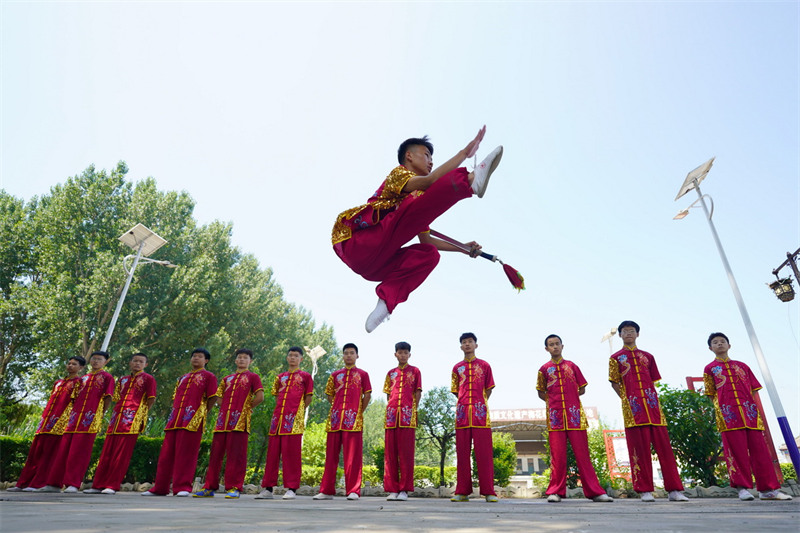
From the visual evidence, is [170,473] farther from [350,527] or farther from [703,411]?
[703,411]

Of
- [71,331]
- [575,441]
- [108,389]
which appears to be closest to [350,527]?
[575,441]

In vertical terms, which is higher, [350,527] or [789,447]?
[789,447]

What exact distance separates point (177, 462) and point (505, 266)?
16.2 ft

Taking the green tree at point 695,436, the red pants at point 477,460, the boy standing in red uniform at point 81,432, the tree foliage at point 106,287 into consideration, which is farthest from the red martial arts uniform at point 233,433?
the tree foliage at point 106,287

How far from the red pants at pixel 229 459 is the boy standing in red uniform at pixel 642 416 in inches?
195

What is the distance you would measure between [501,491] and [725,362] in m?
4.80

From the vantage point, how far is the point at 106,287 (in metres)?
16.2

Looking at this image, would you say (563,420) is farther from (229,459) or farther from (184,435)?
(184,435)

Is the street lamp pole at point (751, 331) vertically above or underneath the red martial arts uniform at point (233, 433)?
above

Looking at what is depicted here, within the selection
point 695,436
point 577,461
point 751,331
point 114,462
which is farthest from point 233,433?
point 751,331

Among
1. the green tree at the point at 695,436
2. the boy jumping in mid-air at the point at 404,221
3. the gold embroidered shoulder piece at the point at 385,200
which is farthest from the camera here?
the green tree at the point at 695,436

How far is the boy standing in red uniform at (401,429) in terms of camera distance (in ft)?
20.1

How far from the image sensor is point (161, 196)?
1978 centimetres

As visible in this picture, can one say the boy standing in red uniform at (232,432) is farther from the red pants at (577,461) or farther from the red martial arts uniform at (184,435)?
the red pants at (577,461)
